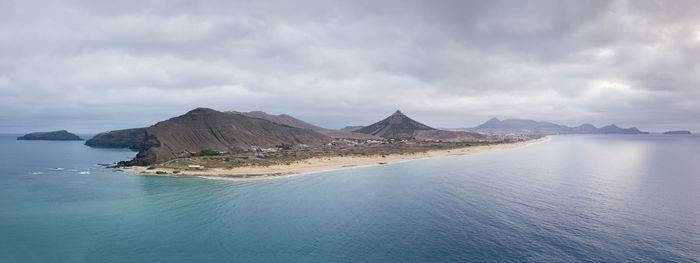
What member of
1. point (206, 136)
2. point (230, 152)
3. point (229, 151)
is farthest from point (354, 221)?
point (206, 136)

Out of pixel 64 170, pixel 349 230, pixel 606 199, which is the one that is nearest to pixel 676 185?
pixel 606 199

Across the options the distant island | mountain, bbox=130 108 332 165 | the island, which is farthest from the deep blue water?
mountain, bbox=130 108 332 165

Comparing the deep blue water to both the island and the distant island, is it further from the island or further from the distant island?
the distant island

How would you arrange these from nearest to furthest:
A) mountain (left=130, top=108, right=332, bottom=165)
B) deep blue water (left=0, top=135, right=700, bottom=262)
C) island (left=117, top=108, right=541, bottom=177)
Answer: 1. deep blue water (left=0, top=135, right=700, bottom=262)
2. island (left=117, top=108, right=541, bottom=177)
3. mountain (left=130, top=108, right=332, bottom=165)

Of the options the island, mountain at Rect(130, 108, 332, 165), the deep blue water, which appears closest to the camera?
the deep blue water

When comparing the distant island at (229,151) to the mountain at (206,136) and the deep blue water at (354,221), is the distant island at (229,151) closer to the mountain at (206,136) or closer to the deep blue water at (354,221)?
the mountain at (206,136)
